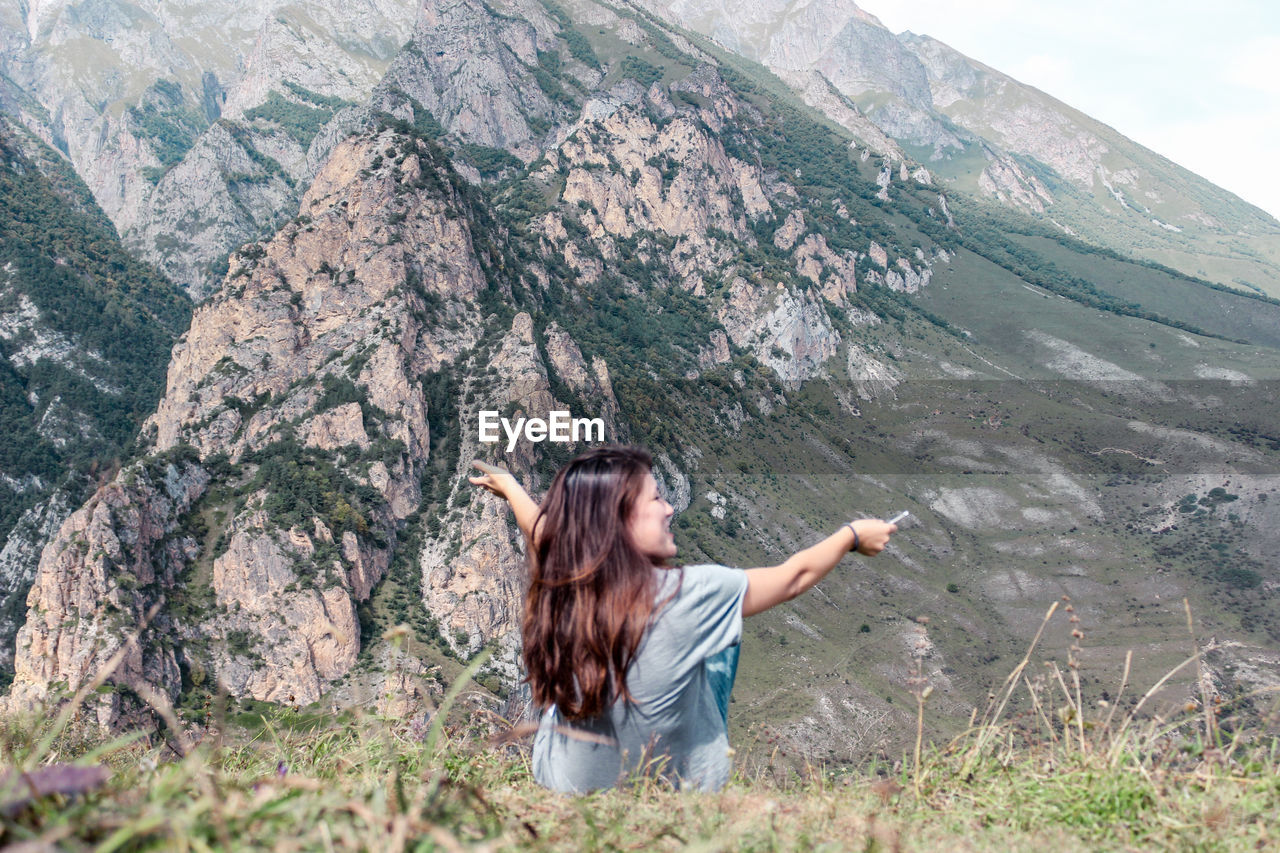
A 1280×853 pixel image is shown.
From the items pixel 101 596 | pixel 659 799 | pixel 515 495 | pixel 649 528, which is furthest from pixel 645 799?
pixel 101 596

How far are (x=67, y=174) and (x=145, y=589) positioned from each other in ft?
588

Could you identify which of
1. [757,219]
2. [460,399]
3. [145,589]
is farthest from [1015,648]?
[757,219]

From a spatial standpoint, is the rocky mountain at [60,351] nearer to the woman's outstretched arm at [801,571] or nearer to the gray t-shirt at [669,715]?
the gray t-shirt at [669,715]

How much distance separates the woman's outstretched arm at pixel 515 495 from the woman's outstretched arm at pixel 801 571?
3.06 feet

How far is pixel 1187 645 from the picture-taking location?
273ft

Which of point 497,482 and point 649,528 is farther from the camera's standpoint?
point 497,482

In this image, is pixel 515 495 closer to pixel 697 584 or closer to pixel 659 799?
pixel 697 584

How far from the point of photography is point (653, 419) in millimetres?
106125

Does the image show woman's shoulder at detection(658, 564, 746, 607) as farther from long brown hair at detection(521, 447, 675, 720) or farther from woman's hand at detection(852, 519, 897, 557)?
woman's hand at detection(852, 519, 897, 557)

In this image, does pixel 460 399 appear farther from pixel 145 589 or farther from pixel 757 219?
pixel 757 219

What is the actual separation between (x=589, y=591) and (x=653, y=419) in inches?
4050

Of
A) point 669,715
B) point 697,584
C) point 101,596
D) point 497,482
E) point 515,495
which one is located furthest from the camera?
point 101,596

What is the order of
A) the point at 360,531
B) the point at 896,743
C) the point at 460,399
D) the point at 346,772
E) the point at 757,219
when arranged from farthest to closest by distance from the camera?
the point at 757,219 → the point at 460,399 → the point at 360,531 → the point at 896,743 → the point at 346,772

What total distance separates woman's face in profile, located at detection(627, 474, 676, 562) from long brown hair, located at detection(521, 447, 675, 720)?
3 centimetres
